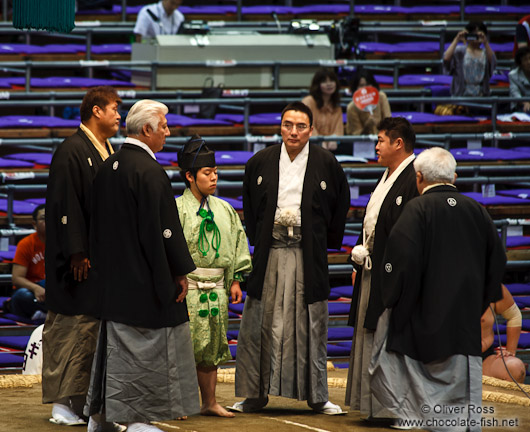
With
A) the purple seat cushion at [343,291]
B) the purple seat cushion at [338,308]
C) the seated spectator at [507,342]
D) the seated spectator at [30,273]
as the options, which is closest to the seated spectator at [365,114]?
the purple seat cushion at [343,291]

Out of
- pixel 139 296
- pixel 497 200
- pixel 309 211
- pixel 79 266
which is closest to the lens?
pixel 139 296

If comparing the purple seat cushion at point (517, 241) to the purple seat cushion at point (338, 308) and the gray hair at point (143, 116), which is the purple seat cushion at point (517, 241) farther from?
the gray hair at point (143, 116)

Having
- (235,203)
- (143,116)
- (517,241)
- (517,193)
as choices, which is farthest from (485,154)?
(143,116)

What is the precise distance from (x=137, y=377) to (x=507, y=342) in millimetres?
1946

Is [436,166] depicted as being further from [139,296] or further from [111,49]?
[111,49]

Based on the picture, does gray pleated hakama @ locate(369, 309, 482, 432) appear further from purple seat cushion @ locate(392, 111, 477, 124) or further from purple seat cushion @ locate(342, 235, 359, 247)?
purple seat cushion @ locate(392, 111, 477, 124)

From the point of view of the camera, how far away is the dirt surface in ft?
11.0

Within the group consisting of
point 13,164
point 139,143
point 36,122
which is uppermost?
point 36,122

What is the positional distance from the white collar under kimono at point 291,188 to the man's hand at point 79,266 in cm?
75

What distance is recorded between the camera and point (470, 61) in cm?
751

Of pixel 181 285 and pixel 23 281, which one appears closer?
pixel 181 285

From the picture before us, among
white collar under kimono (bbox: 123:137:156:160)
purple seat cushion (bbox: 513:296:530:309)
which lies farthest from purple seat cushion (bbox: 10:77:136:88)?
white collar under kimono (bbox: 123:137:156:160)

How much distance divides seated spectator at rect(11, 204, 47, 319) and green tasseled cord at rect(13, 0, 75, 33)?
1.41 m

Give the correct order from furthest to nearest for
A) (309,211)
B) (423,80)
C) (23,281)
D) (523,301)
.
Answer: (423,80), (523,301), (23,281), (309,211)
